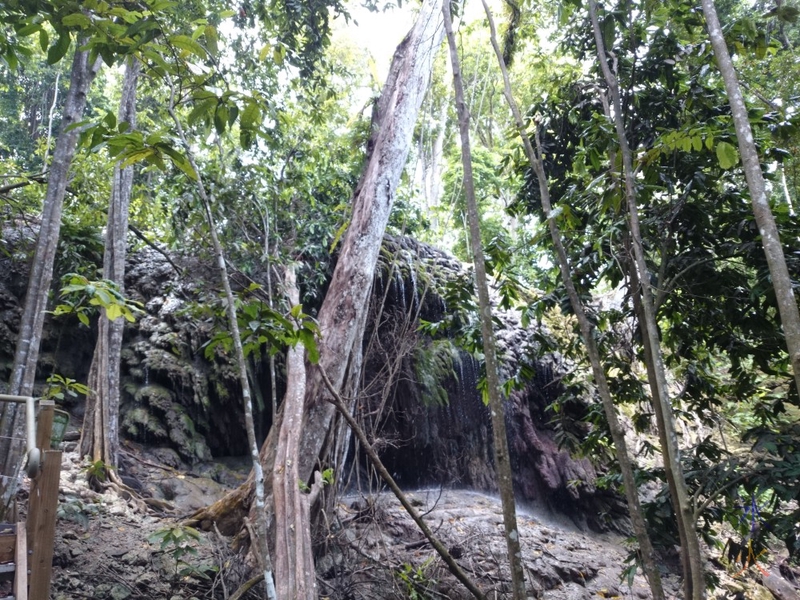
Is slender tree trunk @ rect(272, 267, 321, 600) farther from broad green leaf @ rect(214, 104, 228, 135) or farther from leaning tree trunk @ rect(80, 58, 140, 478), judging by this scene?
leaning tree trunk @ rect(80, 58, 140, 478)

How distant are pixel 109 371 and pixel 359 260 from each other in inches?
113

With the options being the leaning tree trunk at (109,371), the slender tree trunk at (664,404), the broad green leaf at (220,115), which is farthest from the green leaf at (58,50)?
the leaning tree trunk at (109,371)

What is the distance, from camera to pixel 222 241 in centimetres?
629

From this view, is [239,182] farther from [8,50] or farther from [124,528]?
[124,528]

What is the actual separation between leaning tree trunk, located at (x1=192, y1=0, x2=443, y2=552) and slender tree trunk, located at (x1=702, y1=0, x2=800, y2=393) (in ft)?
10.5

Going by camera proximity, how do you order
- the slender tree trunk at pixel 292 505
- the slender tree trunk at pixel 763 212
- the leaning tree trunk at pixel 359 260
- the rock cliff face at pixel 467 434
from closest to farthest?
1. the slender tree trunk at pixel 763 212
2. the slender tree trunk at pixel 292 505
3. the leaning tree trunk at pixel 359 260
4. the rock cliff face at pixel 467 434

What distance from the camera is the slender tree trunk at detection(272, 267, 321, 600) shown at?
3684 millimetres

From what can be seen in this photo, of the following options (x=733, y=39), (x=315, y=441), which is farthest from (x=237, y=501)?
(x=733, y=39)

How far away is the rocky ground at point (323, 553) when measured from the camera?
4262 mm

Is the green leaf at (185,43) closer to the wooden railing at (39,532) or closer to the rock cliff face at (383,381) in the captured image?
the wooden railing at (39,532)

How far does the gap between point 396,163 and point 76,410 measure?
531cm

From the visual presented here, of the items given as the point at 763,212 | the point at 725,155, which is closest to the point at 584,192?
the point at 725,155

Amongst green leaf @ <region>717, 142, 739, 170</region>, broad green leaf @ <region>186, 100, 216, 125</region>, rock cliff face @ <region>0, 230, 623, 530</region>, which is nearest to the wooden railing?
broad green leaf @ <region>186, 100, 216, 125</region>

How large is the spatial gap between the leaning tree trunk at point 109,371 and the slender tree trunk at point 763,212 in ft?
16.7
